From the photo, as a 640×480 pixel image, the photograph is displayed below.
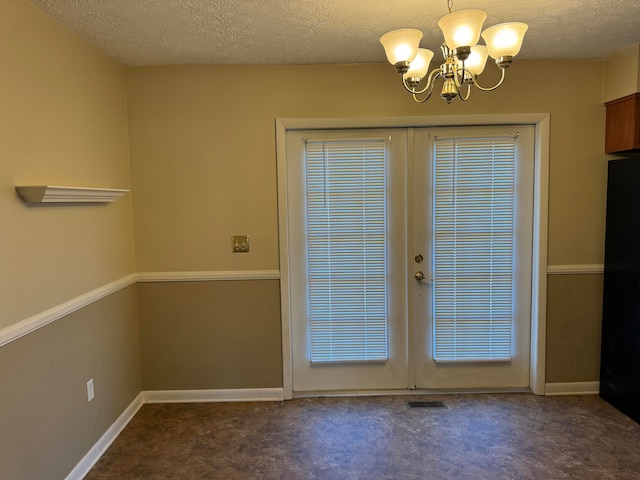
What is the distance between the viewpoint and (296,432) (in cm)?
264

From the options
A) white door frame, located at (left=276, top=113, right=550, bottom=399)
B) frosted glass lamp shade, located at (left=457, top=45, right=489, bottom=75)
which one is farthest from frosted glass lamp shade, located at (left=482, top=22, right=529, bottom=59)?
white door frame, located at (left=276, top=113, right=550, bottom=399)

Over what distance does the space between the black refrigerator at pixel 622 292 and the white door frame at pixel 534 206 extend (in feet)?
1.35

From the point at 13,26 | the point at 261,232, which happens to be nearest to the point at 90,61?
the point at 13,26

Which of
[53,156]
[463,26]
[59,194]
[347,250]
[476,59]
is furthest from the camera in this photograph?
[347,250]

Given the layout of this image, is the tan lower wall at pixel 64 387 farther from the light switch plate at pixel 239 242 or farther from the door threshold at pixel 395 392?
the door threshold at pixel 395 392

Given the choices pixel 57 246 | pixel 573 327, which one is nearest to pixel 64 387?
pixel 57 246

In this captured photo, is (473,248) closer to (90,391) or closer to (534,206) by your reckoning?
(534,206)

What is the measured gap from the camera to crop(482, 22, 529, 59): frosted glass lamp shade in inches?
59.0

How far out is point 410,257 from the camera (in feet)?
9.96

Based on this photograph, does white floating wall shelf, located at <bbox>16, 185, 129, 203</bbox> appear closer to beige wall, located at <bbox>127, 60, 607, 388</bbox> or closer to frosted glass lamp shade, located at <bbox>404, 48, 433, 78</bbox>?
beige wall, located at <bbox>127, 60, 607, 388</bbox>

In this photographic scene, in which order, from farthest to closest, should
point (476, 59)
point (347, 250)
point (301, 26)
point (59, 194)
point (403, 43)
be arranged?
point (347, 250), point (301, 26), point (59, 194), point (476, 59), point (403, 43)

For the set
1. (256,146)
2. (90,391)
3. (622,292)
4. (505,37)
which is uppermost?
(505,37)

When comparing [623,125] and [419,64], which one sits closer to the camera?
[419,64]

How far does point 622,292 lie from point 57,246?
3411 millimetres
